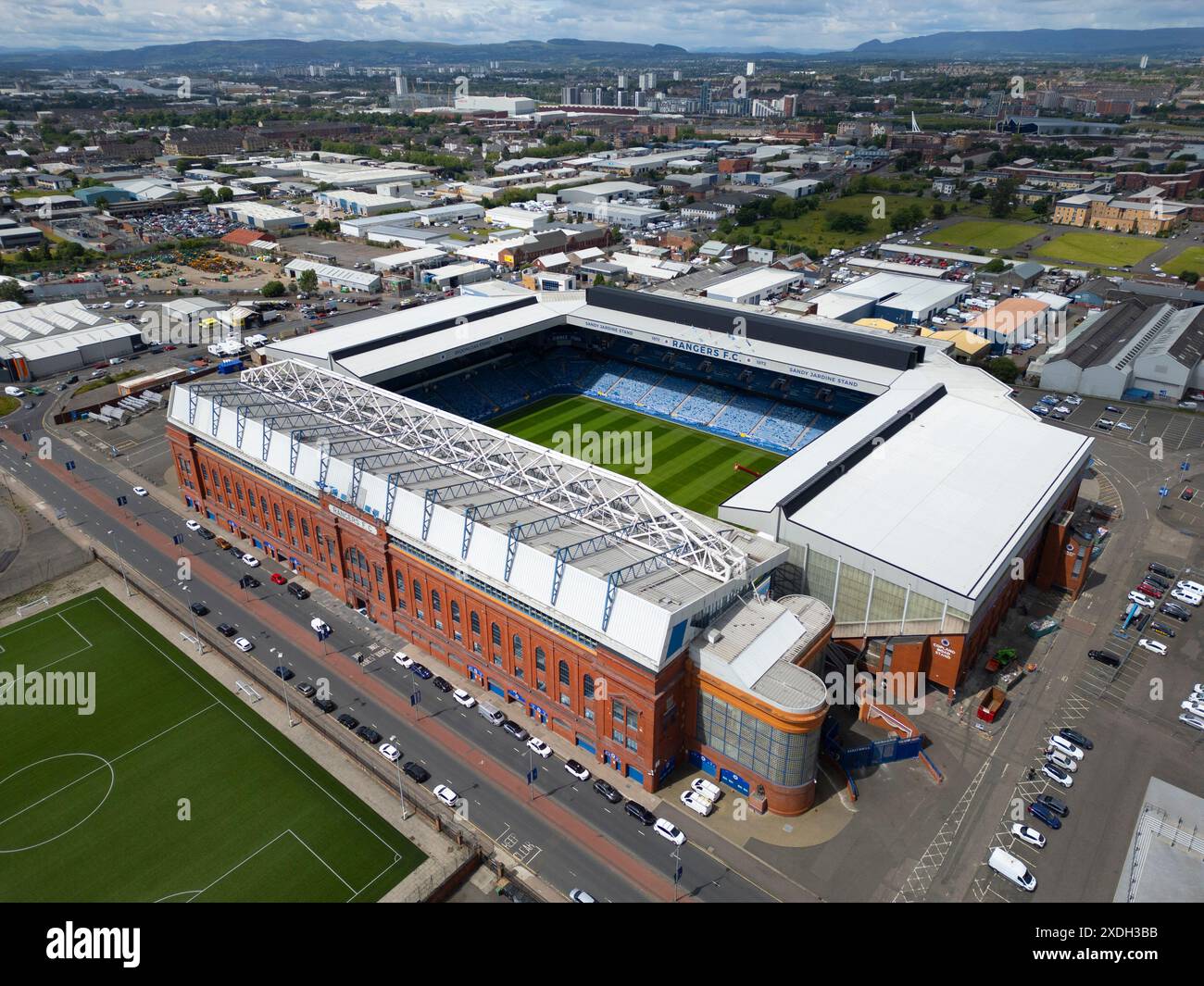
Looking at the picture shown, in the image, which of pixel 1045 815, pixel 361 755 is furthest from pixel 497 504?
pixel 1045 815

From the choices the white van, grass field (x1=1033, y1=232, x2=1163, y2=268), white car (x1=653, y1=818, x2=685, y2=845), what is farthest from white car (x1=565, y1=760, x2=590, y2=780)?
grass field (x1=1033, y1=232, x2=1163, y2=268)

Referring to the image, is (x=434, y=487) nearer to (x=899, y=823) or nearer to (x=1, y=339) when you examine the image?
(x=899, y=823)

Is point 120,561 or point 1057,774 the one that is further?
point 120,561

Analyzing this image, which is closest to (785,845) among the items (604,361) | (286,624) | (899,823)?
(899,823)

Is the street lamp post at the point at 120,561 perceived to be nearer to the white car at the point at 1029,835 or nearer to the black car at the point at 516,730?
the black car at the point at 516,730

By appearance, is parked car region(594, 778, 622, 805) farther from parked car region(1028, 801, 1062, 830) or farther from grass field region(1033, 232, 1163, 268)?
grass field region(1033, 232, 1163, 268)

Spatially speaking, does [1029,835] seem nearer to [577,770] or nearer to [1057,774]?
[1057,774]
